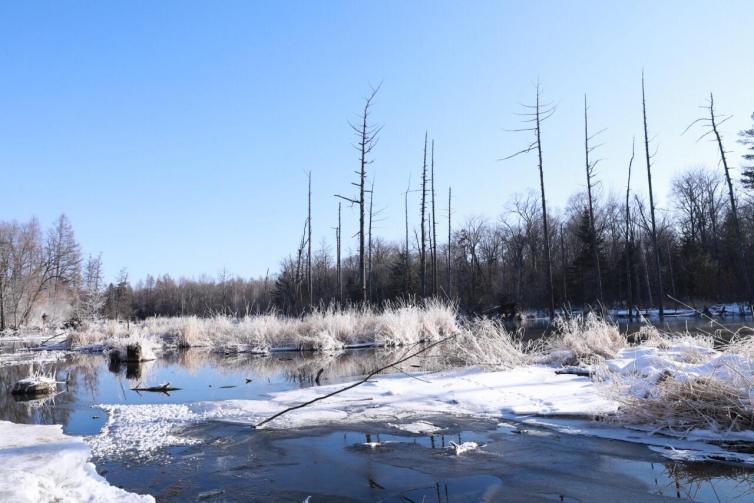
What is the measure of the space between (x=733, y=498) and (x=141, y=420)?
19.4ft

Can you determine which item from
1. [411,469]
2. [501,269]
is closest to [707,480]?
[411,469]

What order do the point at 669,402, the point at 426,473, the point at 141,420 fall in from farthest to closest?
1. the point at 141,420
2. the point at 669,402
3. the point at 426,473

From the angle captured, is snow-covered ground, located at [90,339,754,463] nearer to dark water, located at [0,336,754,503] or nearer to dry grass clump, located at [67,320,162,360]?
dark water, located at [0,336,754,503]

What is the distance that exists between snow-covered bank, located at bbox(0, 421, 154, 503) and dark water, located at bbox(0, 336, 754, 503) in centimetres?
21

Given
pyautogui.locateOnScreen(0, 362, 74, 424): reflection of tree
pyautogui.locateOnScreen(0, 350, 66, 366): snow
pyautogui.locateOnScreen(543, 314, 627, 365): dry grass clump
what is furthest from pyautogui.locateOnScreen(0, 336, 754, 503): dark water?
pyautogui.locateOnScreen(0, 350, 66, 366): snow

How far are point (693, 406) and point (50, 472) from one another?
18.4 feet

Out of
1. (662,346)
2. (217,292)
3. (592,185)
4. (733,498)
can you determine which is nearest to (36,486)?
(733,498)

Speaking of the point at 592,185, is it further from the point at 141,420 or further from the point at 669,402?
the point at 141,420

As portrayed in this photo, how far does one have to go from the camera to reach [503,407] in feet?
19.3

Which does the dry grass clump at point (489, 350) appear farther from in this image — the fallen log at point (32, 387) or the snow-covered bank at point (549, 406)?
the fallen log at point (32, 387)

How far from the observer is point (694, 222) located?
153ft

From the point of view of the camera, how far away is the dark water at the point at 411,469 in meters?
3.18

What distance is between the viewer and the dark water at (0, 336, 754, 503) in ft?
10.4

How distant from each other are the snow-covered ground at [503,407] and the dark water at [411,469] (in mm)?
293
